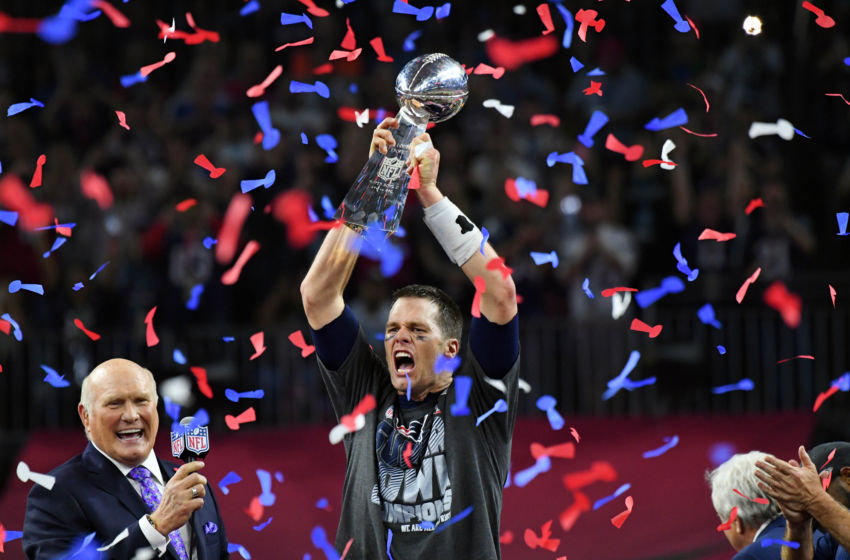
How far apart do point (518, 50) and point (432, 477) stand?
768 cm

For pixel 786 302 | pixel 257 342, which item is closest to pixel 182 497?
pixel 257 342

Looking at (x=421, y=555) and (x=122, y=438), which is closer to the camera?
(x=421, y=555)

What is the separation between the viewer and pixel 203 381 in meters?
8.84

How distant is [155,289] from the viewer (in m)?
9.82

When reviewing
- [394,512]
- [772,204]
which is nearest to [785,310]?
[772,204]

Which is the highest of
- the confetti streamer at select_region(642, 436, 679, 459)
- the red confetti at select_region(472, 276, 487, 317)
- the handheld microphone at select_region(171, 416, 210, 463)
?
the red confetti at select_region(472, 276, 487, 317)

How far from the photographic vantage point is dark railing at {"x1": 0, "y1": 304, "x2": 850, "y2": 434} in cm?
888

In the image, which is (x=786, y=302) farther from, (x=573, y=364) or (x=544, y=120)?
(x=544, y=120)

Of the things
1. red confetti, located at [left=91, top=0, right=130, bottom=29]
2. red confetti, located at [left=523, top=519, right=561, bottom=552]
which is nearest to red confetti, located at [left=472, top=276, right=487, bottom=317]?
red confetti, located at [left=523, top=519, right=561, bottom=552]

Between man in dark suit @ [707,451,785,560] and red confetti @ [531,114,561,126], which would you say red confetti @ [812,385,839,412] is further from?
man in dark suit @ [707,451,785,560]

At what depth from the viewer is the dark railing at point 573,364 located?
29.1 ft

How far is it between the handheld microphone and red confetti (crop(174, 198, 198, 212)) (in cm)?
530

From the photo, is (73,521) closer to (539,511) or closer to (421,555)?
(421,555)

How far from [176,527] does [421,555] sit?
73 cm
